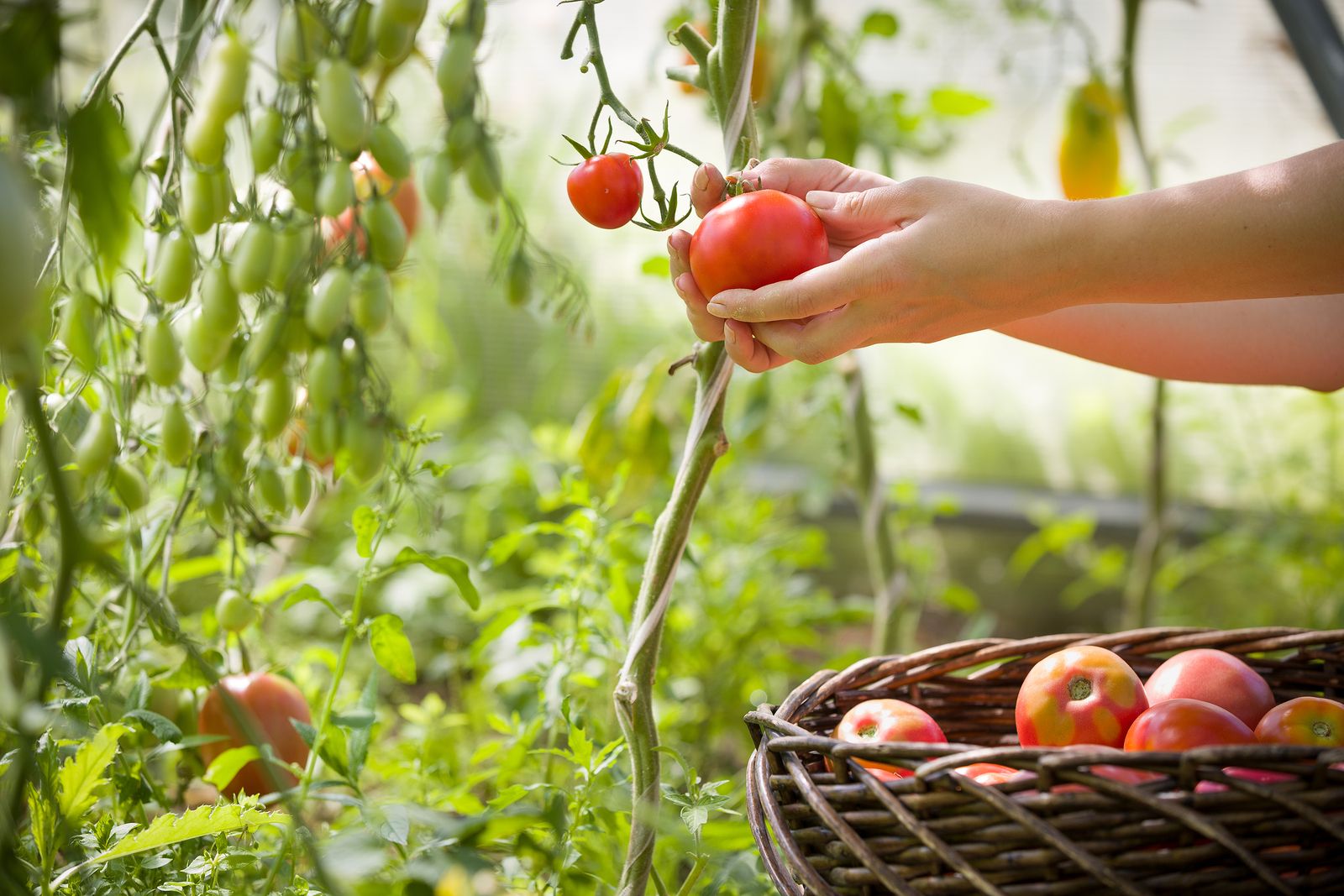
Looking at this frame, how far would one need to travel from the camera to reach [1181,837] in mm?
459

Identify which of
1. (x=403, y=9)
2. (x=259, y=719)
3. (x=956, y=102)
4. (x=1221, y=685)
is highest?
(x=956, y=102)

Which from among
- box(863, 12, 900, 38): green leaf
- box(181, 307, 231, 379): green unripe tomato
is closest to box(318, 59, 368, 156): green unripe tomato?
box(181, 307, 231, 379): green unripe tomato

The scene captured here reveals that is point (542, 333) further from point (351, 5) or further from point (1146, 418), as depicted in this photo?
point (351, 5)

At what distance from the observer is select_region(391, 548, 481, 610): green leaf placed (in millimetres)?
701

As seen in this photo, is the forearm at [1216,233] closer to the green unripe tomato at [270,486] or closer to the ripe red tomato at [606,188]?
the ripe red tomato at [606,188]

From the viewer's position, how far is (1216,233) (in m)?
0.57

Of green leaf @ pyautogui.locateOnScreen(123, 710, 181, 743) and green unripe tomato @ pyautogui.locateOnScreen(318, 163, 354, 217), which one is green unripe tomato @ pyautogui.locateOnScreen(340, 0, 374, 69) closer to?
green unripe tomato @ pyautogui.locateOnScreen(318, 163, 354, 217)

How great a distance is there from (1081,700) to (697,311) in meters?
0.34

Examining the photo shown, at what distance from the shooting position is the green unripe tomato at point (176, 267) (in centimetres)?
53

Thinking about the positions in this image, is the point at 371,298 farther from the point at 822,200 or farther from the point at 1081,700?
the point at 1081,700

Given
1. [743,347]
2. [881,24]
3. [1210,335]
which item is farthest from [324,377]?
[881,24]

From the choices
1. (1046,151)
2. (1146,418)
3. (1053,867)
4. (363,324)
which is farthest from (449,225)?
(1053,867)

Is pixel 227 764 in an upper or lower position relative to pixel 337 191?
lower

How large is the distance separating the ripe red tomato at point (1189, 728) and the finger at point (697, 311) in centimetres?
34
